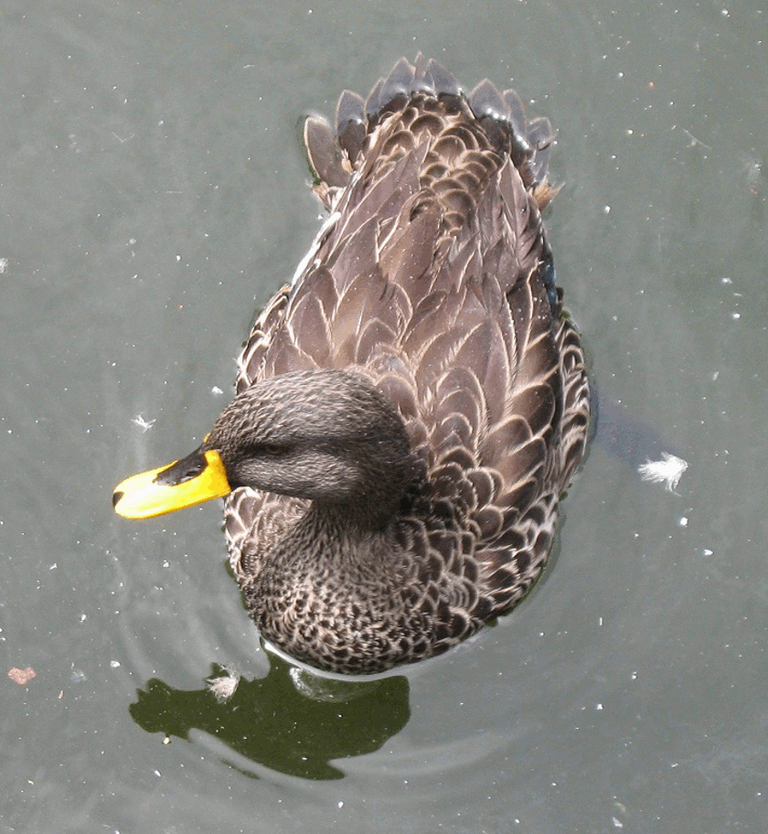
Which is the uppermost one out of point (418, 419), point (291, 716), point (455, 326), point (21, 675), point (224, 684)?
point (455, 326)

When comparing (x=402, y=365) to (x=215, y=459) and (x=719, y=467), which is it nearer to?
(x=215, y=459)

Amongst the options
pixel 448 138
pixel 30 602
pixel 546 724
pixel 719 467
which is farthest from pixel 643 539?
pixel 30 602

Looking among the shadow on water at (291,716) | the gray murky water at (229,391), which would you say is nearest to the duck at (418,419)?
the shadow on water at (291,716)

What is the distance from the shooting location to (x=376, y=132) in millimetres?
5074

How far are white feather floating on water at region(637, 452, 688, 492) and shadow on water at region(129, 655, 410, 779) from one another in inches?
50.8

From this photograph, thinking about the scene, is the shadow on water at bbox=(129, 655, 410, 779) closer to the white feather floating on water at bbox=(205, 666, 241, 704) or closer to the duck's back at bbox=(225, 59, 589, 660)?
the white feather floating on water at bbox=(205, 666, 241, 704)

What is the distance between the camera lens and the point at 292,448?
12.6 feet

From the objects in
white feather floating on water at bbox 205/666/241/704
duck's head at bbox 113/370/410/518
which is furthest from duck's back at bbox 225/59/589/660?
white feather floating on water at bbox 205/666/241/704

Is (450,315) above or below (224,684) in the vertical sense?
above

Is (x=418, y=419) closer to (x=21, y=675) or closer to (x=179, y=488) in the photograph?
(x=179, y=488)

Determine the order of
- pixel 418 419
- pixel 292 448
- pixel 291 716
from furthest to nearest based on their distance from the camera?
pixel 291 716 < pixel 418 419 < pixel 292 448

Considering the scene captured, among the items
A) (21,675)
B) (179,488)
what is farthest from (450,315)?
(21,675)

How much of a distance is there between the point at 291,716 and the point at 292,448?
138cm

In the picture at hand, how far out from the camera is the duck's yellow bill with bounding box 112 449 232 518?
3840 mm
